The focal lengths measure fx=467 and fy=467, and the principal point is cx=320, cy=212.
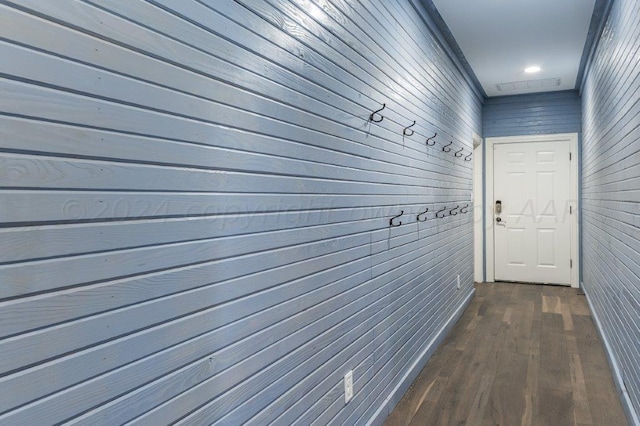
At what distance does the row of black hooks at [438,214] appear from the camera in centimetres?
263

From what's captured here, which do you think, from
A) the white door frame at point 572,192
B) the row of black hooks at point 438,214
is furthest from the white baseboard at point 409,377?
the white door frame at point 572,192

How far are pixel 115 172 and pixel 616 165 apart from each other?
2948 millimetres

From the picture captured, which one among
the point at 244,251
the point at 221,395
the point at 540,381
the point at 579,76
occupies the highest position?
the point at 579,76

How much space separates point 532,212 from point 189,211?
5691mm

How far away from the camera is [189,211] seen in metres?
1.14

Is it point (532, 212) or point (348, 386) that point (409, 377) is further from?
point (532, 212)

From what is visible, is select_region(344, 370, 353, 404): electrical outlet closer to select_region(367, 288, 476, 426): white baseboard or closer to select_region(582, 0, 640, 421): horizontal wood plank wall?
select_region(367, 288, 476, 426): white baseboard

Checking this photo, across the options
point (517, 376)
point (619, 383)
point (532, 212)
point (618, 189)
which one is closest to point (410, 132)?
point (618, 189)

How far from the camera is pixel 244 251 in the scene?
1357mm

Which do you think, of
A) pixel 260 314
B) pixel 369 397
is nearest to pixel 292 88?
pixel 260 314

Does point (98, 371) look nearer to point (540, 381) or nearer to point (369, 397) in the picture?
point (369, 397)

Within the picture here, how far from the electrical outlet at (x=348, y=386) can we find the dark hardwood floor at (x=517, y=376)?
1.73ft

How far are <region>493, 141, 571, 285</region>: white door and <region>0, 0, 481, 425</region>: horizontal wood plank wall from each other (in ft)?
13.9

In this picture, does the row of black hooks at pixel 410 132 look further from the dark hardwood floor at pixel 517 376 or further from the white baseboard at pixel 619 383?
the white baseboard at pixel 619 383
